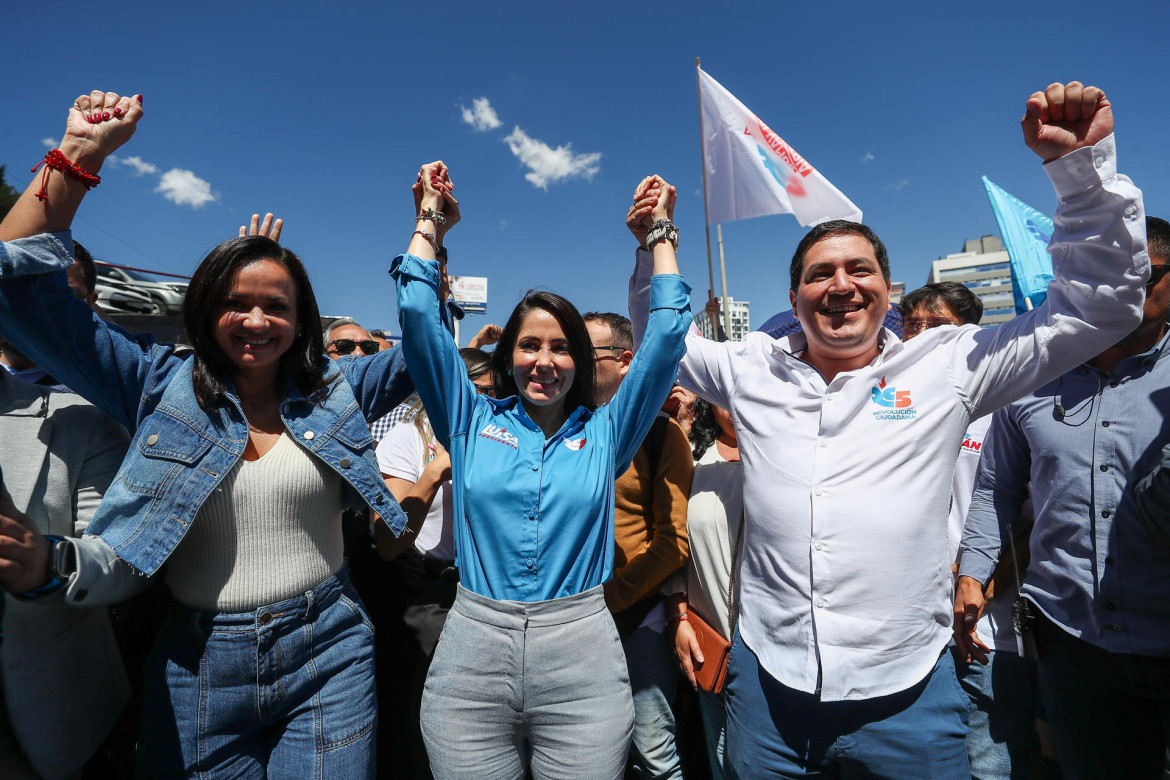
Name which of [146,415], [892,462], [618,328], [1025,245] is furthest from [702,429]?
[1025,245]

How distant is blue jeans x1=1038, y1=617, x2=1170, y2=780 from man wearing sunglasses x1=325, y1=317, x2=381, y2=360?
450 cm

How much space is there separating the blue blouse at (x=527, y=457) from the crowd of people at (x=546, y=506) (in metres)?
0.01

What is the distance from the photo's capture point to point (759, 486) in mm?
1930

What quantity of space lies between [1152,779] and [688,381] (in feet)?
7.07

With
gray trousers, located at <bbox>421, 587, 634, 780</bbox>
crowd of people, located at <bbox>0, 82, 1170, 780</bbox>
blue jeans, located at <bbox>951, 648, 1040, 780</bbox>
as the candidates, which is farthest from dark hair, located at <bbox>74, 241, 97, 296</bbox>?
blue jeans, located at <bbox>951, 648, 1040, 780</bbox>

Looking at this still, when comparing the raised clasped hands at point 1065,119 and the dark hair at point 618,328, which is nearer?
the raised clasped hands at point 1065,119

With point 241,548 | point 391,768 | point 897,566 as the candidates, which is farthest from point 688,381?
point 391,768

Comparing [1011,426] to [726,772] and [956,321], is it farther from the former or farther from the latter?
[726,772]

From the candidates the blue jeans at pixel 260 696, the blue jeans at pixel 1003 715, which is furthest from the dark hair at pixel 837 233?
the blue jeans at pixel 260 696

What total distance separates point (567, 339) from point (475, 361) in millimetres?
1491

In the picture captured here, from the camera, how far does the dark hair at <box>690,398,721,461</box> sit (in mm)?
3111

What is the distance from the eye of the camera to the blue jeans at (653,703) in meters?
2.52

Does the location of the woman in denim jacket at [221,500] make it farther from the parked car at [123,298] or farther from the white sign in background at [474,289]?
the white sign in background at [474,289]

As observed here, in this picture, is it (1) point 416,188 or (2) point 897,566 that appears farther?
(1) point 416,188
